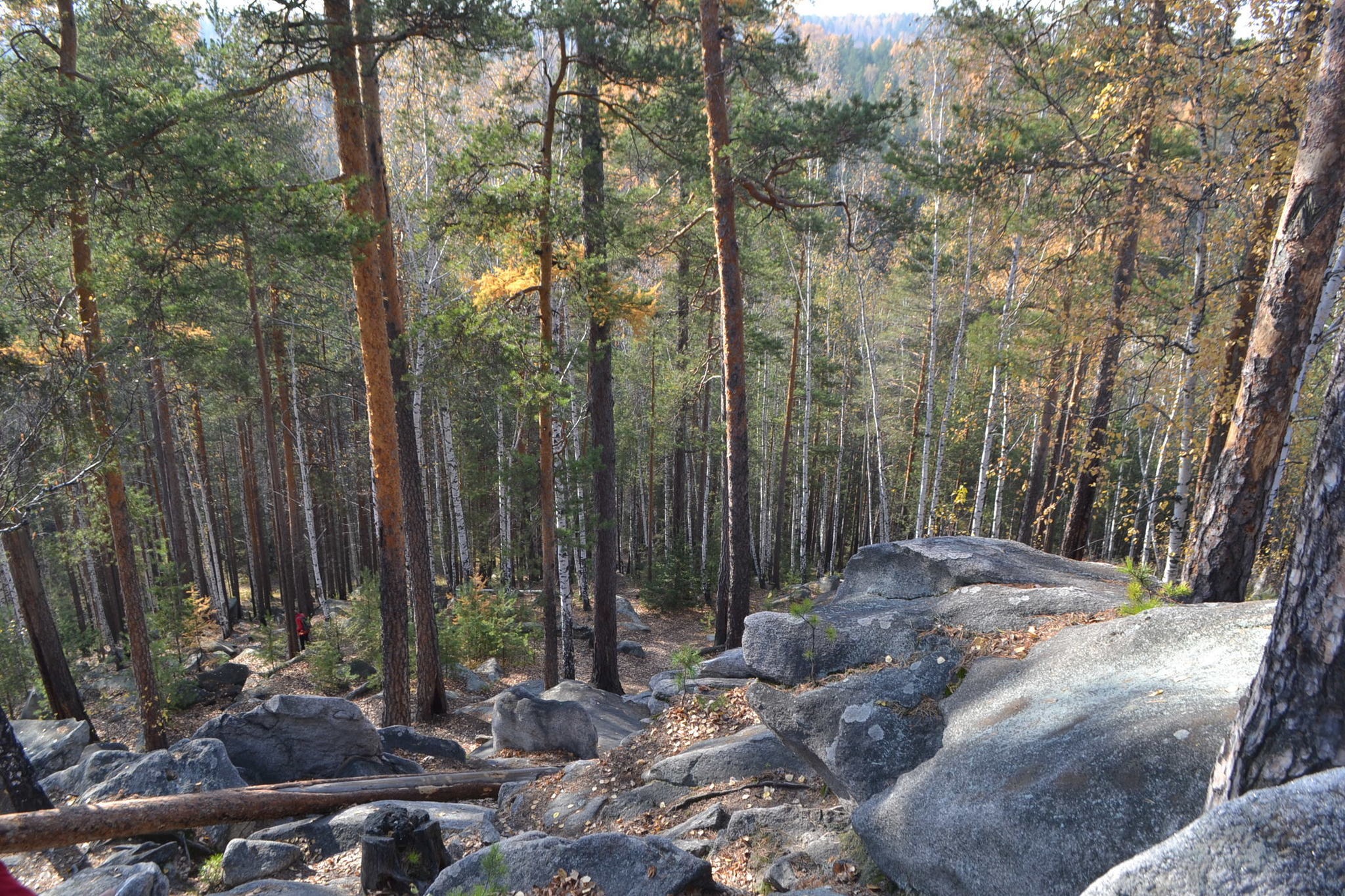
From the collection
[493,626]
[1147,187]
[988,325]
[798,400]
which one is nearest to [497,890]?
[1147,187]

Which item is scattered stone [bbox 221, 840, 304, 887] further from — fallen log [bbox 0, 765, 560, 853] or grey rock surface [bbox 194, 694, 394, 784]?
grey rock surface [bbox 194, 694, 394, 784]

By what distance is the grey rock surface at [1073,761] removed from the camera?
264 centimetres

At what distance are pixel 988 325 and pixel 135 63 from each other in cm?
1367

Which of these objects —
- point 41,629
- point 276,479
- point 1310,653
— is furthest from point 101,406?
point 1310,653

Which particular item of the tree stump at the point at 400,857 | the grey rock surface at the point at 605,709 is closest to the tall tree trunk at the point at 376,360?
the grey rock surface at the point at 605,709

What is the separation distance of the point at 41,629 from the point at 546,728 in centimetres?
851

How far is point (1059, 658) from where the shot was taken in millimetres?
4008

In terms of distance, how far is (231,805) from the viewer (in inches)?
208

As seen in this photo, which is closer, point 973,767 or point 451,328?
point 973,767

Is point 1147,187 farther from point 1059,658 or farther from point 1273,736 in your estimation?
point 1273,736

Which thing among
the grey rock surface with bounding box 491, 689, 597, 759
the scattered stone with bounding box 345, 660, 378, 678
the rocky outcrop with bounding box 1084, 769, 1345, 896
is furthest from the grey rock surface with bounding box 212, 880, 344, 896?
the scattered stone with bounding box 345, 660, 378, 678

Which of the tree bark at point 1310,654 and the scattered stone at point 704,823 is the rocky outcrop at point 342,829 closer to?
the scattered stone at point 704,823

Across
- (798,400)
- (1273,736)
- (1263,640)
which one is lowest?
(798,400)

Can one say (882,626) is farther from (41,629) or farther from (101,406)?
(41,629)
